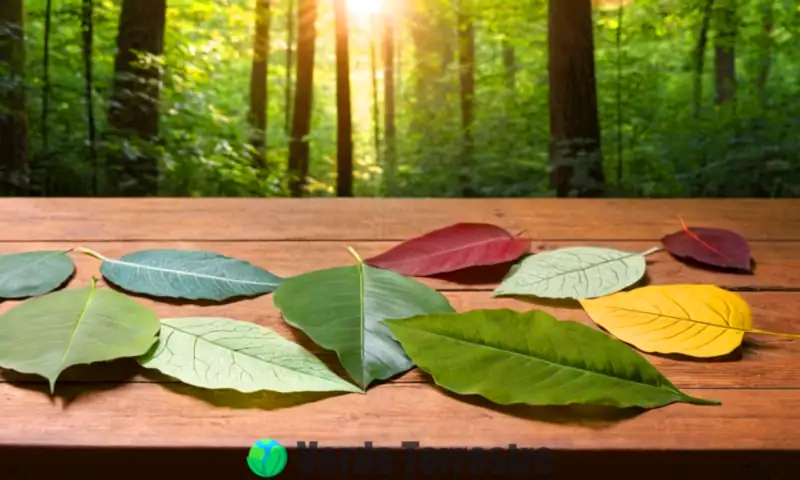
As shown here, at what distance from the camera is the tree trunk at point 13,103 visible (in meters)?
1.23

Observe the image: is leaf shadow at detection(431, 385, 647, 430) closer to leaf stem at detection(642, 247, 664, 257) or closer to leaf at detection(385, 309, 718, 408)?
leaf at detection(385, 309, 718, 408)

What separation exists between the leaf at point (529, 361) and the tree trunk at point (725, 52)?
104 cm

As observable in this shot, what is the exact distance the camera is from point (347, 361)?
0.39m

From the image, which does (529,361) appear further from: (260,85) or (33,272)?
(260,85)

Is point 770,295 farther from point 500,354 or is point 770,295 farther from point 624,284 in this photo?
point 500,354

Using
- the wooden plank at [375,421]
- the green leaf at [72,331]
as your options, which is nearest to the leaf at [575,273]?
the wooden plank at [375,421]

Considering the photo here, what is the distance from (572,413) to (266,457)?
162 millimetres

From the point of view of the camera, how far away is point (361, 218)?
0.76m

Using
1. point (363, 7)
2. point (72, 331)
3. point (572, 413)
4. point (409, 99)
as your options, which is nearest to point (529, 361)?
point (572, 413)

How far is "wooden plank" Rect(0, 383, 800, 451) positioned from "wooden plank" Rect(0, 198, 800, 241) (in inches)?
12.9

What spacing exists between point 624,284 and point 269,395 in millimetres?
303

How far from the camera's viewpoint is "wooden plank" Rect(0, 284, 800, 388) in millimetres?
393

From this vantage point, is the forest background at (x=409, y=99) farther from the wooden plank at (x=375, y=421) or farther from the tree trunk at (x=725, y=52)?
the wooden plank at (x=375, y=421)

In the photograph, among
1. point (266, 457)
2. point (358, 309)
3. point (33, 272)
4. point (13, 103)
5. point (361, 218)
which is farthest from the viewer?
point (13, 103)
